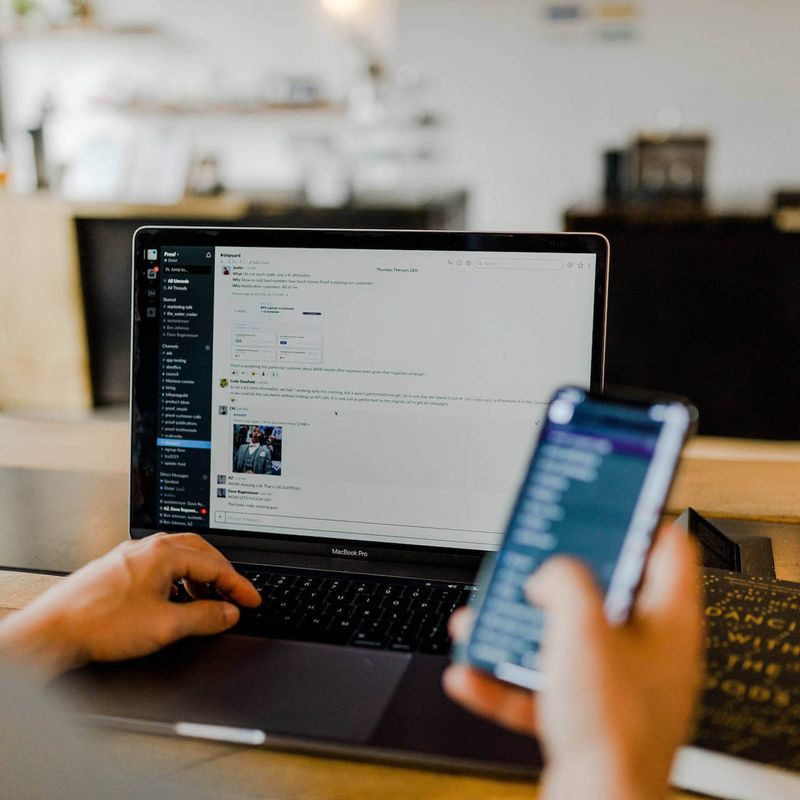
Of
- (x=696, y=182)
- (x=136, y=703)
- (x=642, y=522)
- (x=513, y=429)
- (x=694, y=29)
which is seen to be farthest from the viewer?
(x=694, y=29)

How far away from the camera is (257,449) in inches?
33.7

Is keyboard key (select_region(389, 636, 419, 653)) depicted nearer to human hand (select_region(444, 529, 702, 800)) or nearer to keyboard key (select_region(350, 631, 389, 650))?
keyboard key (select_region(350, 631, 389, 650))

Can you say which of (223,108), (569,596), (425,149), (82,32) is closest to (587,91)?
(425,149)

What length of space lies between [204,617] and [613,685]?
41 centimetres

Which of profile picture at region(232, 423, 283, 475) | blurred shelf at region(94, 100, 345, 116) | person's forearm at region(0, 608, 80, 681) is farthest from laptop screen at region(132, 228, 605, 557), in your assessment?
blurred shelf at region(94, 100, 345, 116)

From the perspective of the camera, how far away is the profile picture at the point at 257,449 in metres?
0.85

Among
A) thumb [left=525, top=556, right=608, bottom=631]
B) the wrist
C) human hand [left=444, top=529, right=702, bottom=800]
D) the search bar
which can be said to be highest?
the search bar

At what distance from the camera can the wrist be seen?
1.17ft

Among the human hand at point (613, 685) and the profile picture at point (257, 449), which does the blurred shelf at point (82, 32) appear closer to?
the profile picture at point (257, 449)

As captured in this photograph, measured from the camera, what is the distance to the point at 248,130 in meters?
5.74

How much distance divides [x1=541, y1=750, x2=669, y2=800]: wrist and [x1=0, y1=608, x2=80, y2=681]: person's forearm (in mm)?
407

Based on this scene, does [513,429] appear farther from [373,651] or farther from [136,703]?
[136,703]

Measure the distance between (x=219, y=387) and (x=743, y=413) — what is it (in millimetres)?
2709

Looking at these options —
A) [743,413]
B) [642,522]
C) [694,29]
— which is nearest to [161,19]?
[694,29]
